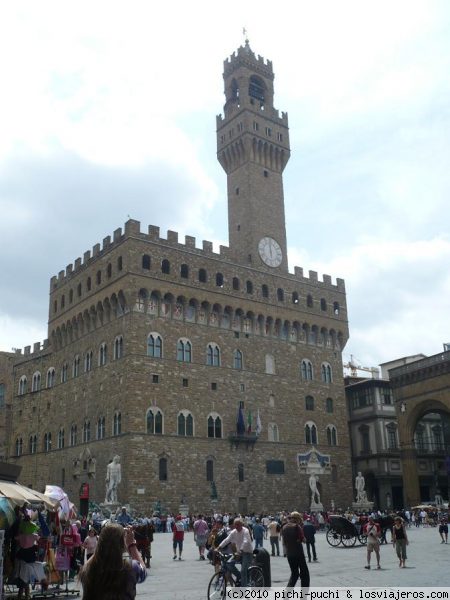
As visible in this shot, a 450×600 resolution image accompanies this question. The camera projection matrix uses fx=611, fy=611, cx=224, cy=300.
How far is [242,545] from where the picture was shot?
37.4ft

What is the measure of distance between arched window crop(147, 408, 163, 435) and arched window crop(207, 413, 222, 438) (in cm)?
363

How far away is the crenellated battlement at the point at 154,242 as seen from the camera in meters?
38.0

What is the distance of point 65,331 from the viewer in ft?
144

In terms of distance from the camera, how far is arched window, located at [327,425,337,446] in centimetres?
4494

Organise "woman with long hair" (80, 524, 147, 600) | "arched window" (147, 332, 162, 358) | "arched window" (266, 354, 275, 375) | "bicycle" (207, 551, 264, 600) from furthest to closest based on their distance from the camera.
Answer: "arched window" (266, 354, 275, 375) < "arched window" (147, 332, 162, 358) < "bicycle" (207, 551, 264, 600) < "woman with long hair" (80, 524, 147, 600)

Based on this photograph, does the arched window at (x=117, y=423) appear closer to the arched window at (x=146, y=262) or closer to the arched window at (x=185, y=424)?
the arched window at (x=185, y=424)

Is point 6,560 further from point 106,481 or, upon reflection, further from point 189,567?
point 106,481

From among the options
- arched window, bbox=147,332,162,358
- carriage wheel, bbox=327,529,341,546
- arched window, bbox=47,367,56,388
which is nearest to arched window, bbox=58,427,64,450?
arched window, bbox=47,367,56,388

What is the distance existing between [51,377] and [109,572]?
42.1 meters

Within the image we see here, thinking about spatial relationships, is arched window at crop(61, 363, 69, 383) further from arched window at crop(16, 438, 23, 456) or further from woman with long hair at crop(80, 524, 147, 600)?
woman with long hair at crop(80, 524, 147, 600)

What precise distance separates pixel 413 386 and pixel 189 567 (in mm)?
28221

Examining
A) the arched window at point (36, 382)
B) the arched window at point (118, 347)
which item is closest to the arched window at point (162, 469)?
the arched window at point (118, 347)

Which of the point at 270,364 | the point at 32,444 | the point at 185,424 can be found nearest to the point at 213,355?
the point at 270,364

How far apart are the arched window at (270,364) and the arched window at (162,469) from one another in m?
10.6
